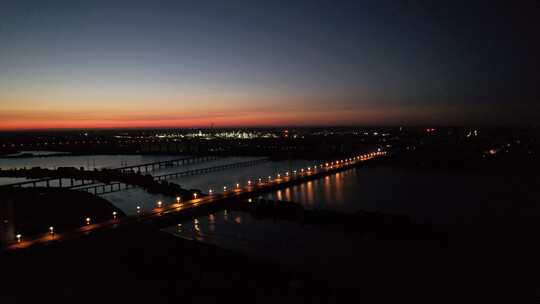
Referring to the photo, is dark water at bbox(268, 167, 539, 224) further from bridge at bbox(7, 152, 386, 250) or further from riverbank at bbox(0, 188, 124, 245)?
riverbank at bbox(0, 188, 124, 245)

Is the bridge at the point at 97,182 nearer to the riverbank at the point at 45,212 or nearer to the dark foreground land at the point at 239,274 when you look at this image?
the riverbank at the point at 45,212

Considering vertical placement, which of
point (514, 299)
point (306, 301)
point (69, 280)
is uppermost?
point (69, 280)

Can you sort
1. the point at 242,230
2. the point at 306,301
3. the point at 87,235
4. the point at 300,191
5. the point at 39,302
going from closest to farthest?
the point at 39,302 < the point at 306,301 < the point at 87,235 < the point at 242,230 < the point at 300,191

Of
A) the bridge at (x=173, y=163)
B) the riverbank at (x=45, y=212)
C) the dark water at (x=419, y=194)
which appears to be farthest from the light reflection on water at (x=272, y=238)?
the bridge at (x=173, y=163)

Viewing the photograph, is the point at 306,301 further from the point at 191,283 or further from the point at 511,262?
the point at 511,262

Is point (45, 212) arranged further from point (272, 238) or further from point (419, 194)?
point (419, 194)

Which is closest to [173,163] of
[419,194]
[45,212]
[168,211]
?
[419,194]

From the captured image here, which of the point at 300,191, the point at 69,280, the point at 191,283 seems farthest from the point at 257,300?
the point at 300,191

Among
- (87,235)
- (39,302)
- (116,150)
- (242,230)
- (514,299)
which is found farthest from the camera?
(116,150)
